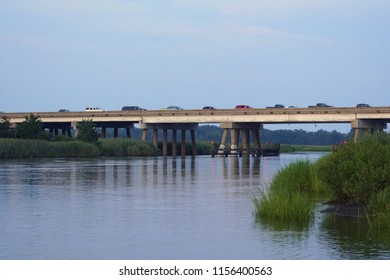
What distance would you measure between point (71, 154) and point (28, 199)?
81.1 meters

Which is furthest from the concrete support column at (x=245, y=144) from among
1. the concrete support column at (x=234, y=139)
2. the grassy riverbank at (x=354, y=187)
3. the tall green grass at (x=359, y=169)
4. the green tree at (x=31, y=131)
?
the tall green grass at (x=359, y=169)

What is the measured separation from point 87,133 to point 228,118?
2217cm

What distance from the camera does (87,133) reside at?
133125 millimetres

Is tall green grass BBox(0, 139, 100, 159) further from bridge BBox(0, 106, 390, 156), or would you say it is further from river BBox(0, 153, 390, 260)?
river BBox(0, 153, 390, 260)

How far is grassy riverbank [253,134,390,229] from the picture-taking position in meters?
30.8

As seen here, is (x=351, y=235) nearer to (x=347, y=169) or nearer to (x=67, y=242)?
(x=347, y=169)

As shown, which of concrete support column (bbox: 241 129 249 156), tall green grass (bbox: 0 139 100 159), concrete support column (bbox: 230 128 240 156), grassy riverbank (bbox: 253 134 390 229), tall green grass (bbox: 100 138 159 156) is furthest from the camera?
concrete support column (bbox: 241 129 249 156)

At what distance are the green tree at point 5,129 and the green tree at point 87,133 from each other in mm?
10807

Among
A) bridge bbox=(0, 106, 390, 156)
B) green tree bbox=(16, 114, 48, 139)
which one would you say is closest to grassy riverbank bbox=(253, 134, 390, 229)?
bridge bbox=(0, 106, 390, 156)

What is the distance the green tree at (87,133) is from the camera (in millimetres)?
133075

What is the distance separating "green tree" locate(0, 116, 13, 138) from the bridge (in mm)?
8485

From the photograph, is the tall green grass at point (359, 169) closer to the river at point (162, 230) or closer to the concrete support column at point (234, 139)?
the river at point (162, 230)

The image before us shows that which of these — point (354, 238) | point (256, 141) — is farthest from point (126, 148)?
point (354, 238)
